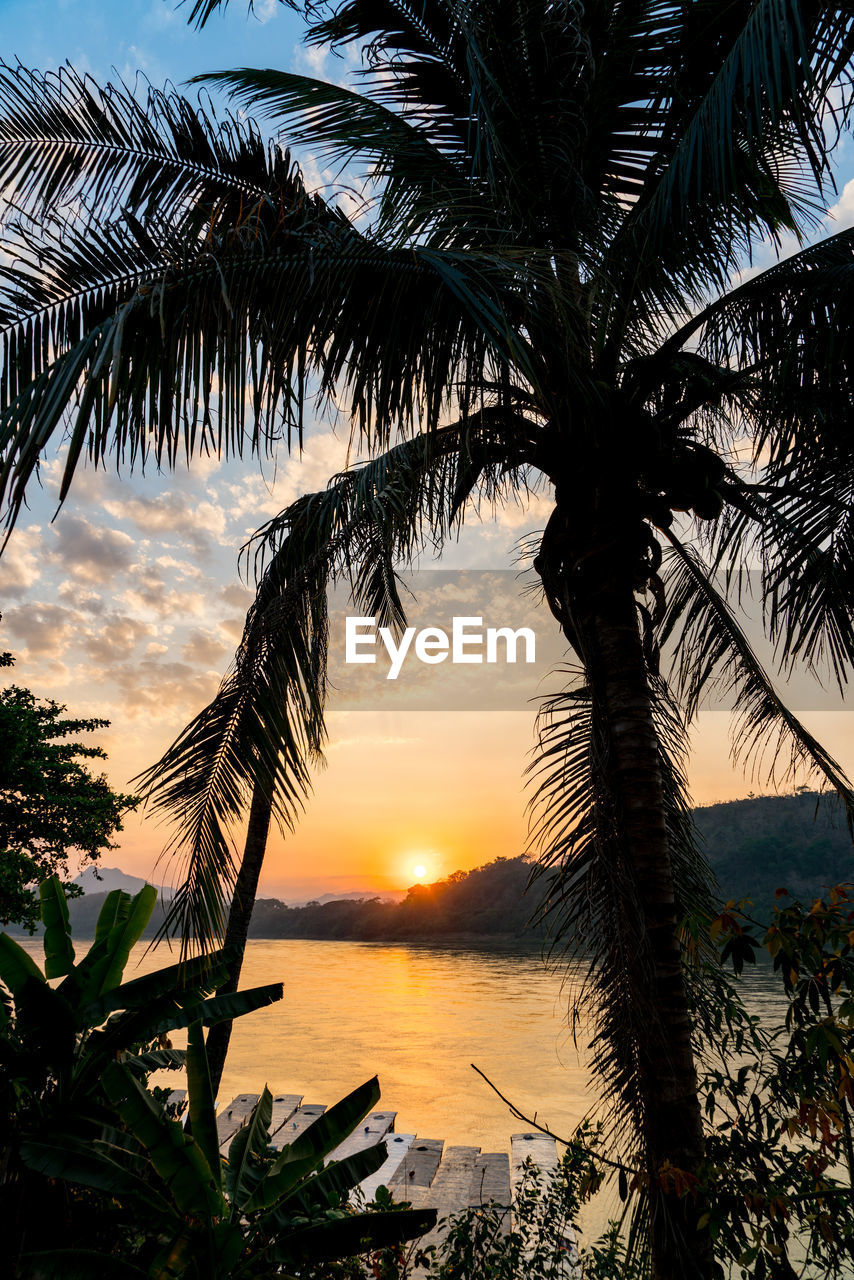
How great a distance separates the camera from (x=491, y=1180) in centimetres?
778

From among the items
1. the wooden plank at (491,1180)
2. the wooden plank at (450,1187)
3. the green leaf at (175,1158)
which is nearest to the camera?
the green leaf at (175,1158)

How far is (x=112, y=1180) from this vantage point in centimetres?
371

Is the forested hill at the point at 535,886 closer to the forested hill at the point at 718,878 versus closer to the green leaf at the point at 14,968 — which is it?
the forested hill at the point at 718,878

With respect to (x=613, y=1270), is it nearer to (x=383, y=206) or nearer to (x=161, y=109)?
(x=383, y=206)

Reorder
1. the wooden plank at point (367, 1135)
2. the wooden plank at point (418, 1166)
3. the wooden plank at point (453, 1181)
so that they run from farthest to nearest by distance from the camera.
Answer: the wooden plank at point (367, 1135) < the wooden plank at point (418, 1166) < the wooden plank at point (453, 1181)

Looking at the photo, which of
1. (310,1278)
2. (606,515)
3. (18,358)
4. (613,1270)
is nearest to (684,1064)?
(613,1270)

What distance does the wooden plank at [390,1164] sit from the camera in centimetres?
735

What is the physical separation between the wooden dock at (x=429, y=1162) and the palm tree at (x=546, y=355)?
4805mm

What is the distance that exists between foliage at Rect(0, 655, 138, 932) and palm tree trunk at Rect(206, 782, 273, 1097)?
4.94m

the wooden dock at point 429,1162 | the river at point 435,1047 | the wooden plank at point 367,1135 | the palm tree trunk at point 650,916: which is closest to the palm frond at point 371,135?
the palm tree trunk at point 650,916

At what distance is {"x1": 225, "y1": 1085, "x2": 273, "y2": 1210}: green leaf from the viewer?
415 centimetres

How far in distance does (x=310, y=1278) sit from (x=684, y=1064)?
8.54 feet

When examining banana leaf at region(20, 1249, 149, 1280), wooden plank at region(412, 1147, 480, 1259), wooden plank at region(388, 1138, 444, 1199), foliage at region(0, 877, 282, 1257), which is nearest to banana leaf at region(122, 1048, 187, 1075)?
foliage at region(0, 877, 282, 1257)

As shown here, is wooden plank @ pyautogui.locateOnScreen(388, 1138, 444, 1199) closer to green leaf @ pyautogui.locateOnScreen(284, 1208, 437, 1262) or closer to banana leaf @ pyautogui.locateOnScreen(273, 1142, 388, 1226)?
banana leaf @ pyautogui.locateOnScreen(273, 1142, 388, 1226)
